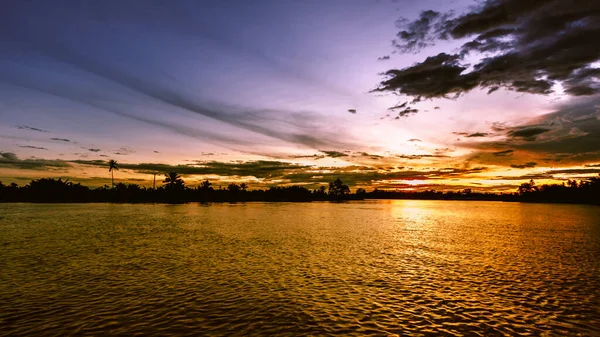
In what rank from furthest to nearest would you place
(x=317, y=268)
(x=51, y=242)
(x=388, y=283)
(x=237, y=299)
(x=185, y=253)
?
(x=51, y=242) < (x=185, y=253) < (x=317, y=268) < (x=388, y=283) < (x=237, y=299)

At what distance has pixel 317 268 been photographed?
3409cm

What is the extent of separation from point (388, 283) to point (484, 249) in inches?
1195

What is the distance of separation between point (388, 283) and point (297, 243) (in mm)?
25233

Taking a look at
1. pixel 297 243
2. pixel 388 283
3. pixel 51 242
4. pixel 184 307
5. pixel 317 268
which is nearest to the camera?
pixel 184 307

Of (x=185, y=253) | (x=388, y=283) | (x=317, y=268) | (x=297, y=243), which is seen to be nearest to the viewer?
(x=388, y=283)

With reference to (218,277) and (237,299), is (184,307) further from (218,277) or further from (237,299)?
(218,277)

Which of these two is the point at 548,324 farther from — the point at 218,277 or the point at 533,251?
the point at 533,251

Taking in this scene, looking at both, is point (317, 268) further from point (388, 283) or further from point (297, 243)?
point (297, 243)

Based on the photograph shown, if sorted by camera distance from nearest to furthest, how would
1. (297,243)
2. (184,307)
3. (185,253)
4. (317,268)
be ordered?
(184,307) → (317,268) → (185,253) → (297,243)

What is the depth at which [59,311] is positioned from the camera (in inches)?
790

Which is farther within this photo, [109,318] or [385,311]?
[385,311]

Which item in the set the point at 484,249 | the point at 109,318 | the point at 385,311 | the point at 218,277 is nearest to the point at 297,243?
the point at 218,277

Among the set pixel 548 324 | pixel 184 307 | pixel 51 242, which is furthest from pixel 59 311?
pixel 51 242

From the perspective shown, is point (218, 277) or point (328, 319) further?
point (218, 277)
